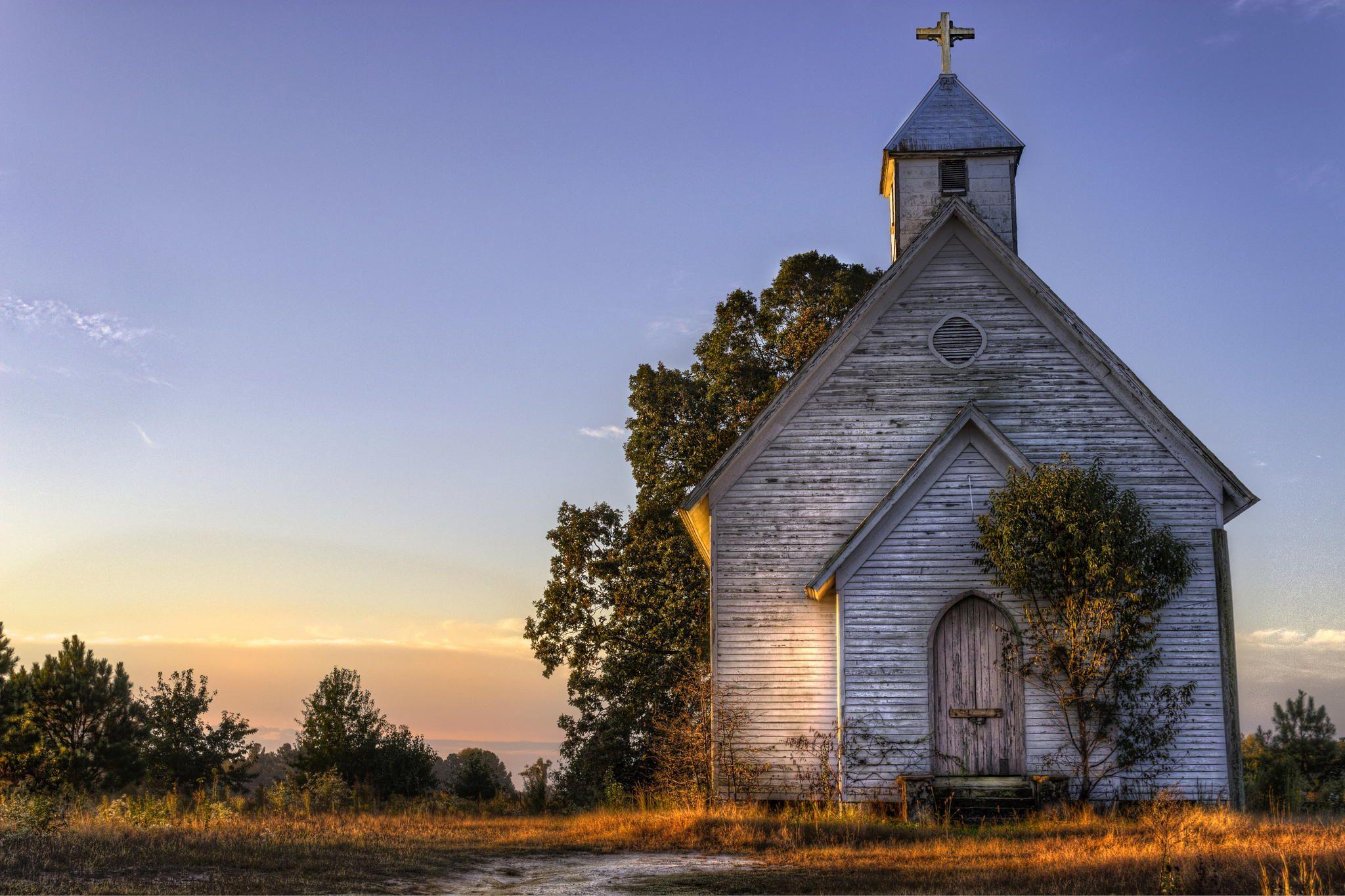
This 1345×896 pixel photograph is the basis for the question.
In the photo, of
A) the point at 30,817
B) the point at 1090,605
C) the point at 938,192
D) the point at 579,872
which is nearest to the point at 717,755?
the point at 1090,605

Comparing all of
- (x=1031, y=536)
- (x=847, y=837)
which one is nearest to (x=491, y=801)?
(x=847, y=837)

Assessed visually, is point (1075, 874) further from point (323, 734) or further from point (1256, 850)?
point (323, 734)

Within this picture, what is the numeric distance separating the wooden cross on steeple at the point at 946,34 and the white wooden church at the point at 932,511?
6862 millimetres

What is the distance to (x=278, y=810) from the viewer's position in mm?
18953

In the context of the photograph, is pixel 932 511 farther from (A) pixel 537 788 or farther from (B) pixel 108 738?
(B) pixel 108 738

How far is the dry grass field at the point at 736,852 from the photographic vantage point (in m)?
10.6

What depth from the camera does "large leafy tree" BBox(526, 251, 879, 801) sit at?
29.2 metres

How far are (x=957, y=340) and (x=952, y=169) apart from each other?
193 inches

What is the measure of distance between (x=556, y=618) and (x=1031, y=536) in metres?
15.8

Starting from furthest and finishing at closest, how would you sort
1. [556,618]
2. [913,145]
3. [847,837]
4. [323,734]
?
[556,618], [323,734], [913,145], [847,837]

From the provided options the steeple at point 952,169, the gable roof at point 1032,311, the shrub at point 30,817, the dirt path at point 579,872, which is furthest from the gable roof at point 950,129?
the shrub at point 30,817

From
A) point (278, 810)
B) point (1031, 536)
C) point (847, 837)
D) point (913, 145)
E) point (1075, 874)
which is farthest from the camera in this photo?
point (913, 145)

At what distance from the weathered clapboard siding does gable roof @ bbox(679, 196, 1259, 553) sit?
0.47ft

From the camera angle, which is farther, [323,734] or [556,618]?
[556,618]
